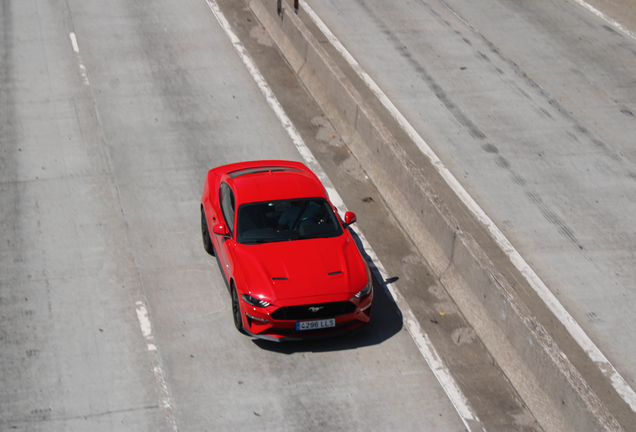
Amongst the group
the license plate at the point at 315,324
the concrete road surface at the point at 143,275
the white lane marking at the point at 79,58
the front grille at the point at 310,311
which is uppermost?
the front grille at the point at 310,311

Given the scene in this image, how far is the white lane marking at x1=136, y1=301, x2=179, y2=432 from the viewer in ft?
24.0

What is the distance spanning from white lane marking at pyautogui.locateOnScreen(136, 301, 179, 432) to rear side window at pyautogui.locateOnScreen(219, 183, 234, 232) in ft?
5.10

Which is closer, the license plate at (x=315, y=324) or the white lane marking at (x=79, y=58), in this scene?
the license plate at (x=315, y=324)

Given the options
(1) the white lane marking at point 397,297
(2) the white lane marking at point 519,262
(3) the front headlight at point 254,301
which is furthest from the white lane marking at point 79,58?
(3) the front headlight at point 254,301

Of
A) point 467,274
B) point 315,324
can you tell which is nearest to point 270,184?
point 315,324

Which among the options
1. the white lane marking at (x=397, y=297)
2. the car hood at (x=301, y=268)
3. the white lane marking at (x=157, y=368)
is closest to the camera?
the white lane marking at (x=157, y=368)

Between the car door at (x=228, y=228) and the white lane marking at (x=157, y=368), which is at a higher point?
the car door at (x=228, y=228)

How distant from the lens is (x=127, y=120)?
13.3 metres

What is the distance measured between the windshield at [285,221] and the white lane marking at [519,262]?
9.63ft

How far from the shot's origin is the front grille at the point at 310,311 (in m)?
7.93

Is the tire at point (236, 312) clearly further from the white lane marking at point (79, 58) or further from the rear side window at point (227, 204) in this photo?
the white lane marking at point (79, 58)

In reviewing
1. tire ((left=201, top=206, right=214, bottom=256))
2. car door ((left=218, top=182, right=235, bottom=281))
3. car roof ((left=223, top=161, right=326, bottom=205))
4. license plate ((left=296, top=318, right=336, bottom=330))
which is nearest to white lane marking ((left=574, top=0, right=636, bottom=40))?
car roof ((left=223, top=161, right=326, bottom=205))

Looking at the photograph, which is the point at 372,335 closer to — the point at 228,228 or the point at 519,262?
the point at 228,228

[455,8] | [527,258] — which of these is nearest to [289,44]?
[455,8]
